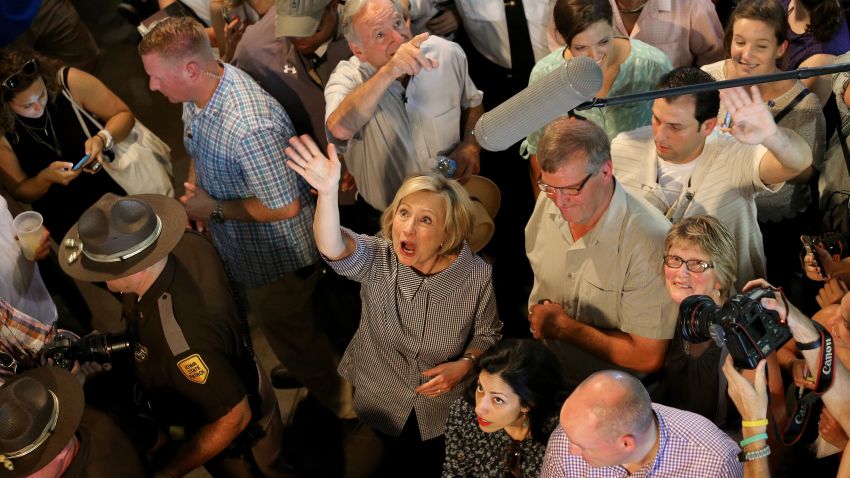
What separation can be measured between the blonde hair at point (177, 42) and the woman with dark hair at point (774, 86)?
7.08 feet

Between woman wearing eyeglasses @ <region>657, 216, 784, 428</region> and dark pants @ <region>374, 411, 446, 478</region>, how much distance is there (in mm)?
1046

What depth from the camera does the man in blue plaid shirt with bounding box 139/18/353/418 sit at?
3166 mm

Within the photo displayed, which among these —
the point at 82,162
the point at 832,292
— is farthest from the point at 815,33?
the point at 82,162

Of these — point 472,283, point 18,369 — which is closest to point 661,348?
point 472,283

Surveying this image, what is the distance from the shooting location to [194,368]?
2646 mm

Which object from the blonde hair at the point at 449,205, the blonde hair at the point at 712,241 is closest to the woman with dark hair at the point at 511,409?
the blonde hair at the point at 449,205

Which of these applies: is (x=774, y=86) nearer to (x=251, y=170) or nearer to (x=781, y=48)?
(x=781, y=48)

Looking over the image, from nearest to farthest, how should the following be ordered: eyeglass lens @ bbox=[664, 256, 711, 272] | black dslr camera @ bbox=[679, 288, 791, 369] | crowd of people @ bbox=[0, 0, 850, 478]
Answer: black dslr camera @ bbox=[679, 288, 791, 369]
crowd of people @ bbox=[0, 0, 850, 478]
eyeglass lens @ bbox=[664, 256, 711, 272]

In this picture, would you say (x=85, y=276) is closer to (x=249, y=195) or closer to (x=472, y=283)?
(x=249, y=195)

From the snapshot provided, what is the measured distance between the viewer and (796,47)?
3.46m

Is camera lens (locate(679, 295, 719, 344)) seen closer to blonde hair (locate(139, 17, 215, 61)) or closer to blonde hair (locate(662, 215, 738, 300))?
blonde hair (locate(662, 215, 738, 300))

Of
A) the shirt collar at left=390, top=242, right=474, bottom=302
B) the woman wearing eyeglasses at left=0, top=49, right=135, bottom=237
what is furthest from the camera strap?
the woman wearing eyeglasses at left=0, top=49, right=135, bottom=237

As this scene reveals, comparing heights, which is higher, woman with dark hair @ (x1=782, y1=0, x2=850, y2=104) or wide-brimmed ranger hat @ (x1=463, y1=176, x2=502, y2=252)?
woman with dark hair @ (x1=782, y1=0, x2=850, y2=104)

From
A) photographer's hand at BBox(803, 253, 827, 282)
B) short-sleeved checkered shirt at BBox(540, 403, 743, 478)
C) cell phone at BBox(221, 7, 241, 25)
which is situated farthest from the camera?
cell phone at BBox(221, 7, 241, 25)
